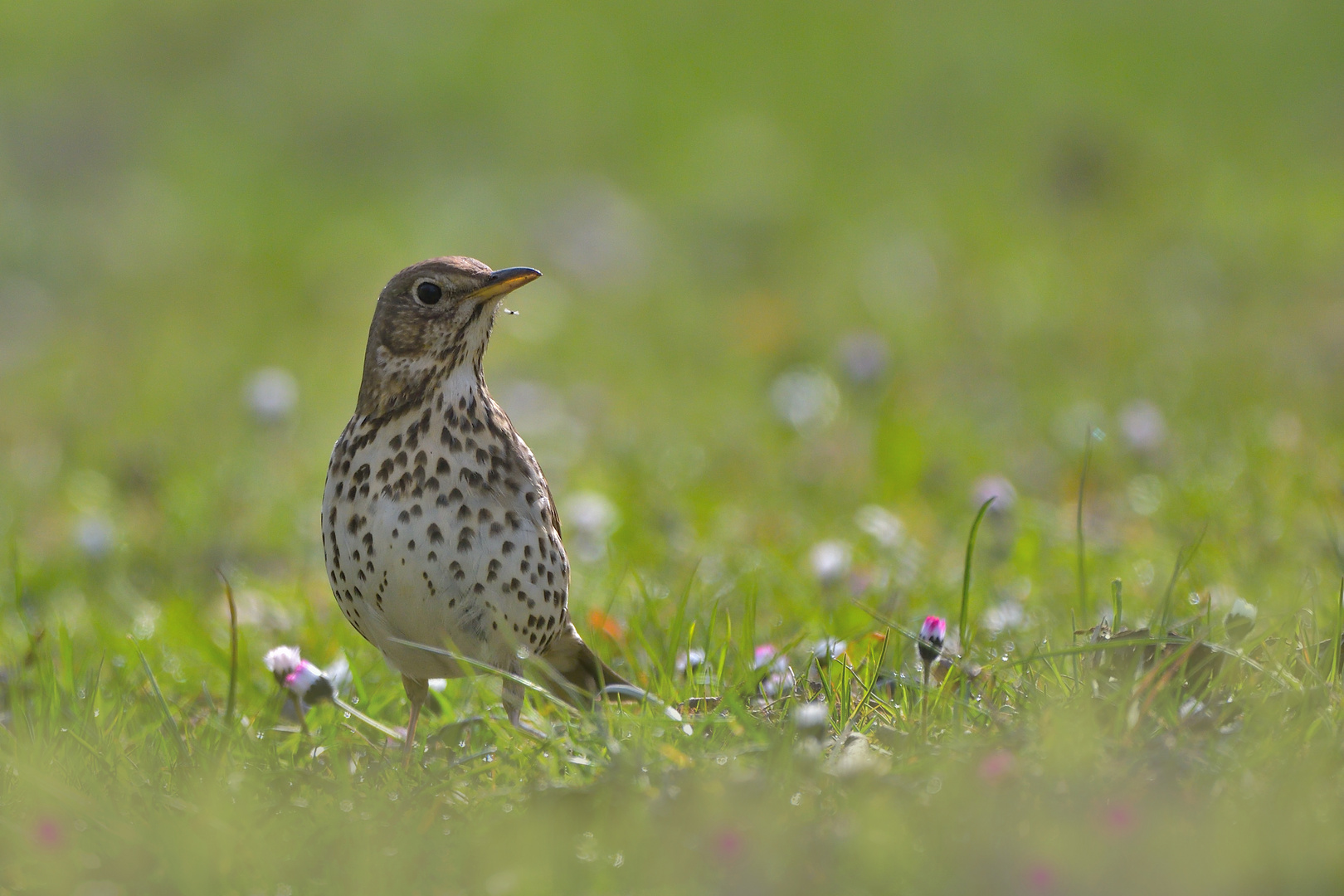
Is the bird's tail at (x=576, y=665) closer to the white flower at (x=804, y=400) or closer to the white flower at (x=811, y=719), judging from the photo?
the white flower at (x=811, y=719)

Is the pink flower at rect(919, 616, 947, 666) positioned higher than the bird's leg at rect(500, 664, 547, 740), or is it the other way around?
the pink flower at rect(919, 616, 947, 666)

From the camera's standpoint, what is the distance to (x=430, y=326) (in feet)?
14.0

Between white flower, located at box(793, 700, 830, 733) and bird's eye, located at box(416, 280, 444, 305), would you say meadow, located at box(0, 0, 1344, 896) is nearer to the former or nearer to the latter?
white flower, located at box(793, 700, 830, 733)

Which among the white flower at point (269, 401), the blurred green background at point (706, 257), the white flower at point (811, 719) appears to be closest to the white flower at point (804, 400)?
the blurred green background at point (706, 257)

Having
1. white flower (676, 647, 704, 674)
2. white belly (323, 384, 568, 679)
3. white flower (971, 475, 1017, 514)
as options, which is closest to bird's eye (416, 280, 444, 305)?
white belly (323, 384, 568, 679)

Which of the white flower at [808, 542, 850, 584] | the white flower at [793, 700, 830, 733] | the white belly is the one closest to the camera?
the white flower at [793, 700, 830, 733]

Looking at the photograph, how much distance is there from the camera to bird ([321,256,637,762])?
12.9 ft

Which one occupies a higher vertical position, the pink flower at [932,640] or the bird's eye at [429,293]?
the bird's eye at [429,293]

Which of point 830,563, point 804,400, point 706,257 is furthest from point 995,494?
point 706,257

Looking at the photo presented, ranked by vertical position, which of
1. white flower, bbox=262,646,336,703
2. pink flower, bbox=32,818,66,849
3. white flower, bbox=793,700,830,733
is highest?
white flower, bbox=793,700,830,733

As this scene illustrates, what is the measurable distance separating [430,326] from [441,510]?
24.4 inches

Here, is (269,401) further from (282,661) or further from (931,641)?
(931,641)

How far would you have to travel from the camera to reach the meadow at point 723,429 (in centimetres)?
288

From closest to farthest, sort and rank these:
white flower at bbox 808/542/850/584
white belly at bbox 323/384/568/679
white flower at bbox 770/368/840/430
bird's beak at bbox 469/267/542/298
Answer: white belly at bbox 323/384/568/679, bird's beak at bbox 469/267/542/298, white flower at bbox 808/542/850/584, white flower at bbox 770/368/840/430
